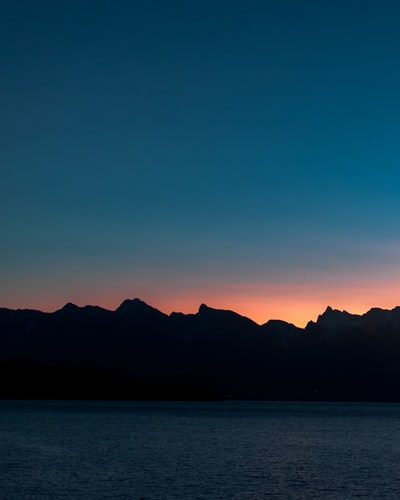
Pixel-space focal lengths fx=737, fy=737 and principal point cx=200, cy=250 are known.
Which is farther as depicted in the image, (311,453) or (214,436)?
(214,436)

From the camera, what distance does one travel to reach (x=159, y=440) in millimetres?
164625

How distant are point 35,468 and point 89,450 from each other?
106 feet

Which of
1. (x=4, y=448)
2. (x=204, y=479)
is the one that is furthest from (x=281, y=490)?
(x=4, y=448)

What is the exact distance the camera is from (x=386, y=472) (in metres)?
107

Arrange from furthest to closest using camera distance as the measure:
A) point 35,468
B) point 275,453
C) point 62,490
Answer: point 275,453 < point 35,468 < point 62,490

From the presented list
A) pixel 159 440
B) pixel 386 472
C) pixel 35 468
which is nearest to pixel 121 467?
pixel 35 468

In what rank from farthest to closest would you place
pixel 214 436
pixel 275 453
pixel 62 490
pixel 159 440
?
pixel 214 436, pixel 159 440, pixel 275 453, pixel 62 490

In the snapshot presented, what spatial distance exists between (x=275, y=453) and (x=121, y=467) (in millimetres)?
35135

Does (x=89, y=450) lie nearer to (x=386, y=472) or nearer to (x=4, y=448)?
(x=4, y=448)

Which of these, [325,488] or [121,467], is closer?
[325,488]

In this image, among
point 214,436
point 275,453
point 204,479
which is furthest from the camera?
point 214,436

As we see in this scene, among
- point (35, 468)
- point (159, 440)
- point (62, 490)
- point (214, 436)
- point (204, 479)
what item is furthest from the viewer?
point (214, 436)

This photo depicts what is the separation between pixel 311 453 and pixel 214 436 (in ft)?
169

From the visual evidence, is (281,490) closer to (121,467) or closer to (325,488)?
(325,488)
